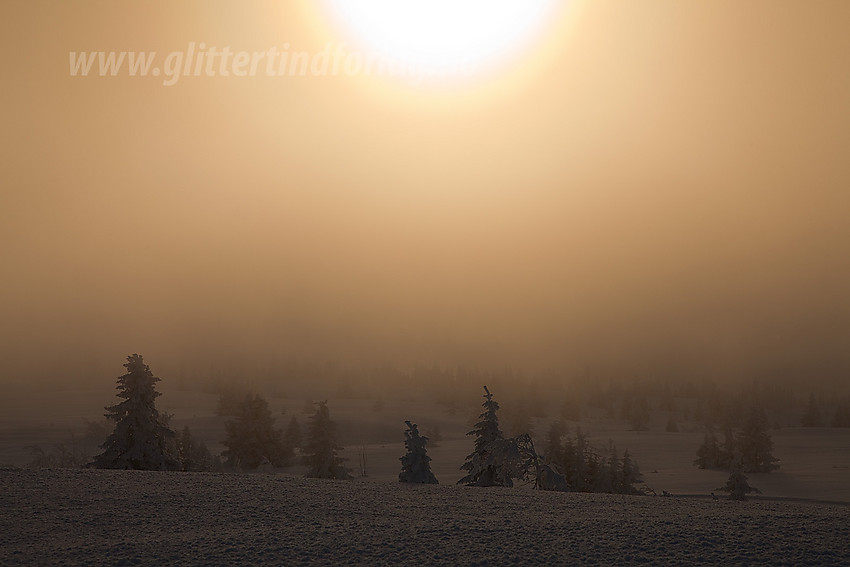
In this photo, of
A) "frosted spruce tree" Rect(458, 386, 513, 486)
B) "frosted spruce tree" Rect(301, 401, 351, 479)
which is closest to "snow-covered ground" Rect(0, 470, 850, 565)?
"frosted spruce tree" Rect(458, 386, 513, 486)

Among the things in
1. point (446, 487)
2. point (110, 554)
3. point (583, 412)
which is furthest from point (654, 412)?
point (110, 554)

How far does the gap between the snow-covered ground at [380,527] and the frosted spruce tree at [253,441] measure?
30.1m

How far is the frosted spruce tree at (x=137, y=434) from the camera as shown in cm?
2178

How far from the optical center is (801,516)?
11.0 meters

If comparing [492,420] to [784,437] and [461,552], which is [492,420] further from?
[784,437]

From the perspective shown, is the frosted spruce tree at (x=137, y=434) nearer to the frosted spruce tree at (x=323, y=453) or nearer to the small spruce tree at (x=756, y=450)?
the frosted spruce tree at (x=323, y=453)

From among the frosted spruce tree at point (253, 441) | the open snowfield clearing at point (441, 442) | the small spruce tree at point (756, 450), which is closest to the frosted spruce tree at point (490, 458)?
the open snowfield clearing at point (441, 442)

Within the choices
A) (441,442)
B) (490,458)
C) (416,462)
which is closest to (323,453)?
(490,458)

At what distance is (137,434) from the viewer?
22.0 m

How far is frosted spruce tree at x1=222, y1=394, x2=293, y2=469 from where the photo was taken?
43.3m

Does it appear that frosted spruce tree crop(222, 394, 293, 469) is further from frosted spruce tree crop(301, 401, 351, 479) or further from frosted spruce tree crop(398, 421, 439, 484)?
frosted spruce tree crop(398, 421, 439, 484)

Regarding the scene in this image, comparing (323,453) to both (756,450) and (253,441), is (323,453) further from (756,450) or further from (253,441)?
(756,450)

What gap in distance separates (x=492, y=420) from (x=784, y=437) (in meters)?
58.9

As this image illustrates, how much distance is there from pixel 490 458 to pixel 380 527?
1088 centimetres
